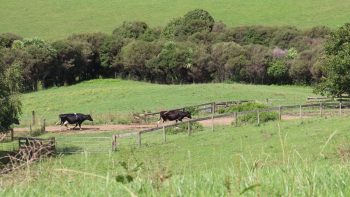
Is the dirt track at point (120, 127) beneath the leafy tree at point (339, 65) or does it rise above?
beneath

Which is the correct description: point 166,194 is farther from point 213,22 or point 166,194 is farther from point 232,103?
point 213,22

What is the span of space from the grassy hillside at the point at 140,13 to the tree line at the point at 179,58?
33.1ft

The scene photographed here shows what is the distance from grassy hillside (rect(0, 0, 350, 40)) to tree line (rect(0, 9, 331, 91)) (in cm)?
1010

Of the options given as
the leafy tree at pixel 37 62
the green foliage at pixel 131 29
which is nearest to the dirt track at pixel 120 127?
the leafy tree at pixel 37 62

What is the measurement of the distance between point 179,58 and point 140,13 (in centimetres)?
3621

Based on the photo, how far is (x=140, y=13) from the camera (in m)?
107

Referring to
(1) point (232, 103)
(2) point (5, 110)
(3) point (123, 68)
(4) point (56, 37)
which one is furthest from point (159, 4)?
(2) point (5, 110)

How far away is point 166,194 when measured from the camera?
4.12 metres

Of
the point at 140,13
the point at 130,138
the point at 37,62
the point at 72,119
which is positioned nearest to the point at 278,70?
the point at 37,62

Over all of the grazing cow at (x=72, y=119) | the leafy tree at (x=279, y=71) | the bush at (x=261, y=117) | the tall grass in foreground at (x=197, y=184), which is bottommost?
the grazing cow at (x=72, y=119)

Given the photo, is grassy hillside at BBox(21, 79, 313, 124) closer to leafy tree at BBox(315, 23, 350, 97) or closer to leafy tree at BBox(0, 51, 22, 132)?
leafy tree at BBox(315, 23, 350, 97)

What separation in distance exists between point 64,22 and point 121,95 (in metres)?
51.8

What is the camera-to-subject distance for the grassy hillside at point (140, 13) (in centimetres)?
9845

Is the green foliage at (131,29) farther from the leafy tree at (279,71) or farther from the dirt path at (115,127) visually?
the dirt path at (115,127)
